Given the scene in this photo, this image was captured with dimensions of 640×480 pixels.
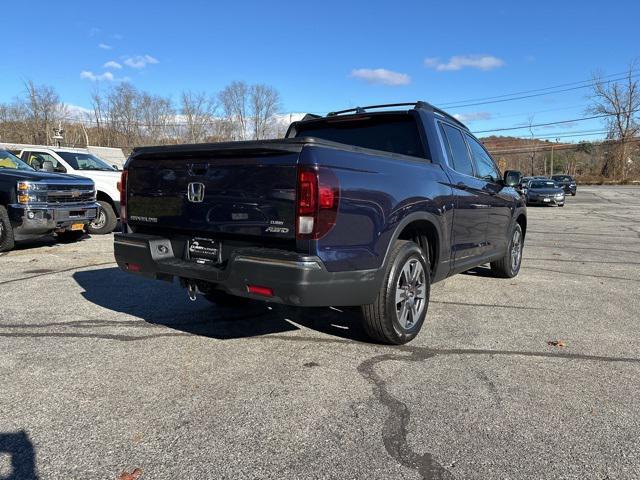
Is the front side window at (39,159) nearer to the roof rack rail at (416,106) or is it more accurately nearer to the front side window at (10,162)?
the front side window at (10,162)

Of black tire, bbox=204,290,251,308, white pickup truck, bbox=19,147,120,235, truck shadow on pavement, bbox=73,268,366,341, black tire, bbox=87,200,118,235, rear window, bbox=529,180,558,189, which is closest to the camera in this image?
truck shadow on pavement, bbox=73,268,366,341

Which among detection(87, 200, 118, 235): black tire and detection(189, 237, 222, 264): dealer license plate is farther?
detection(87, 200, 118, 235): black tire

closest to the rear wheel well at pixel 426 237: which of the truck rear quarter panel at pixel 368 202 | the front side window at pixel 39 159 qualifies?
the truck rear quarter panel at pixel 368 202

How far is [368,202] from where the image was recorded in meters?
3.58

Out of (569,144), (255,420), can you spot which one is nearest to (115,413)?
(255,420)

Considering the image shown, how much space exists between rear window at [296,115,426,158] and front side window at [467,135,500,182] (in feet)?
4.32

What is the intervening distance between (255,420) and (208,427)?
Answer: 270mm

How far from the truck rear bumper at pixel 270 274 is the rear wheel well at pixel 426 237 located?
2.68 feet

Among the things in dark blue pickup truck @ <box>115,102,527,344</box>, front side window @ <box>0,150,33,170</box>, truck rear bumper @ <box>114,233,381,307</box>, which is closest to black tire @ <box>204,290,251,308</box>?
dark blue pickup truck @ <box>115,102,527,344</box>

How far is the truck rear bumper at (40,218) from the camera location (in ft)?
27.9

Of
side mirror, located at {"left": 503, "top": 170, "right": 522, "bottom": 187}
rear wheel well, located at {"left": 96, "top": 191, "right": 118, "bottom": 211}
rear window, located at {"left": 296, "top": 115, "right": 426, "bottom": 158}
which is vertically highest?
rear window, located at {"left": 296, "top": 115, "right": 426, "bottom": 158}

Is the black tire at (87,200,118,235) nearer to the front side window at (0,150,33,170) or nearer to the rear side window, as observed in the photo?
the front side window at (0,150,33,170)

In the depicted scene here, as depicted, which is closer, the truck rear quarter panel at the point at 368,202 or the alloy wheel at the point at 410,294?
the truck rear quarter panel at the point at 368,202

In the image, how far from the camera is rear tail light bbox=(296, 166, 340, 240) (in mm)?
3240
